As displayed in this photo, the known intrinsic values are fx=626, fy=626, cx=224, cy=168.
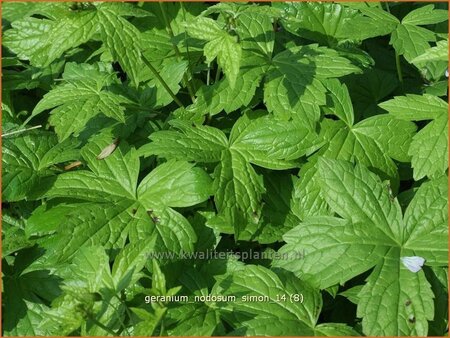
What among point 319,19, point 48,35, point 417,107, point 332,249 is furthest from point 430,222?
point 48,35

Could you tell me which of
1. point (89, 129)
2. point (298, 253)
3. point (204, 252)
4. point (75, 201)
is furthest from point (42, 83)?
point (298, 253)

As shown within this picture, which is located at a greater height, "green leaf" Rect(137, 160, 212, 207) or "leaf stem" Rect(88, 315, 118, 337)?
"green leaf" Rect(137, 160, 212, 207)

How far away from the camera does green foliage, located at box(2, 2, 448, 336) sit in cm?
252

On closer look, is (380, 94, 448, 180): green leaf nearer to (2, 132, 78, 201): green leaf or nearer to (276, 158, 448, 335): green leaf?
(276, 158, 448, 335): green leaf

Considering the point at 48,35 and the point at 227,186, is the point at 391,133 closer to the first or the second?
the point at 227,186

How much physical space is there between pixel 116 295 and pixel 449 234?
1383mm

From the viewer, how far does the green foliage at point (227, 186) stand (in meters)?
2.52

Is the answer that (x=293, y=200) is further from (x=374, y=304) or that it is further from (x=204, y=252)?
(x=374, y=304)

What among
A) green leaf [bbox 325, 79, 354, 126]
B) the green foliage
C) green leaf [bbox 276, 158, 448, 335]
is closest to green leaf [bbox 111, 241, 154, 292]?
the green foliage

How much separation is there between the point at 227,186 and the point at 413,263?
0.86 meters

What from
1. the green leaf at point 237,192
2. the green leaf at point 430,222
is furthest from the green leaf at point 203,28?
the green leaf at point 430,222

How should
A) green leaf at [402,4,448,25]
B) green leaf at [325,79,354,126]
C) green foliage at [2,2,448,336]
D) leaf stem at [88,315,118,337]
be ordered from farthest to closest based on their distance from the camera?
green leaf at [402,4,448,25], green leaf at [325,79,354,126], green foliage at [2,2,448,336], leaf stem at [88,315,118,337]

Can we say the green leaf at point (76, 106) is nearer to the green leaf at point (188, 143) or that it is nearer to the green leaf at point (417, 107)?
the green leaf at point (188, 143)

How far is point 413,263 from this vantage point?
2.51 meters
